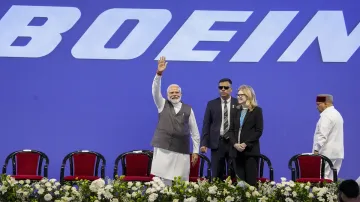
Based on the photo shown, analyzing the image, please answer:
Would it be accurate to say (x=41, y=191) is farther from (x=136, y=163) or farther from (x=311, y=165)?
(x=311, y=165)

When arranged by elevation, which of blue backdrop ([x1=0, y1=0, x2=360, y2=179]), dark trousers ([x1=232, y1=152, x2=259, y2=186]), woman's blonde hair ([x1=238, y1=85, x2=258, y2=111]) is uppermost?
blue backdrop ([x1=0, y1=0, x2=360, y2=179])

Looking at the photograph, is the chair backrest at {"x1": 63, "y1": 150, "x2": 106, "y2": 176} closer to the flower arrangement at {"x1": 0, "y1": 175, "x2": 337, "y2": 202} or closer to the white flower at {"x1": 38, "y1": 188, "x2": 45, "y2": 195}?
the flower arrangement at {"x1": 0, "y1": 175, "x2": 337, "y2": 202}

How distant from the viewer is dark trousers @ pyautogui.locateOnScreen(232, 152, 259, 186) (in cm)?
742

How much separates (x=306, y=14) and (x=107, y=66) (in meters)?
2.73

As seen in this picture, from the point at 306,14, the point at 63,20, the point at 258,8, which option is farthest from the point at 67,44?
the point at 306,14

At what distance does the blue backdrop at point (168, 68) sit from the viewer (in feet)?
31.1

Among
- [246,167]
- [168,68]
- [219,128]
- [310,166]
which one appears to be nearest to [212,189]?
[246,167]

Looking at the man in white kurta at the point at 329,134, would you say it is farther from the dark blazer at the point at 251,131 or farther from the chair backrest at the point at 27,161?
the chair backrest at the point at 27,161

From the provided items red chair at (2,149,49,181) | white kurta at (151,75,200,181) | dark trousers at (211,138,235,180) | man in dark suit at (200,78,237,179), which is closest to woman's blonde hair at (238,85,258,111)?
man in dark suit at (200,78,237,179)

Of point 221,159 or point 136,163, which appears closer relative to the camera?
point 221,159

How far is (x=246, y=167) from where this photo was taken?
24.5ft

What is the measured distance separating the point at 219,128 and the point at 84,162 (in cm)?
163

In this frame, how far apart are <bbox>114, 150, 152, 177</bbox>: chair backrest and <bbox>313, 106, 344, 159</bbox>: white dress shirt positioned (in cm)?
201

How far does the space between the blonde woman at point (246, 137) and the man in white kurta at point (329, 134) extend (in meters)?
1.29
